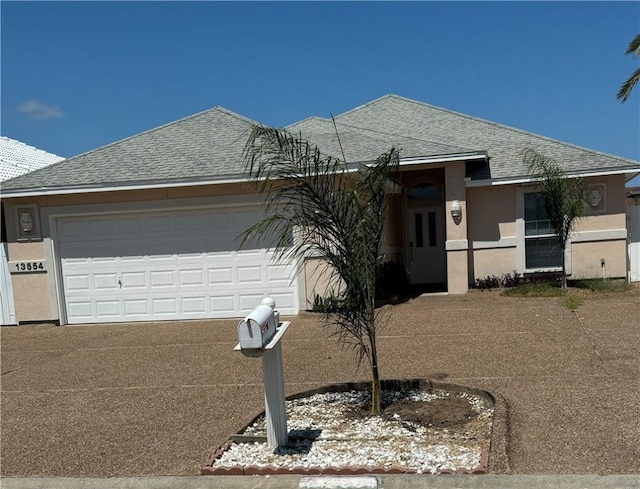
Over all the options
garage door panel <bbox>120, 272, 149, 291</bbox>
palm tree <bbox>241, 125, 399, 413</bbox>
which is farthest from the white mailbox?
garage door panel <bbox>120, 272, 149, 291</bbox>

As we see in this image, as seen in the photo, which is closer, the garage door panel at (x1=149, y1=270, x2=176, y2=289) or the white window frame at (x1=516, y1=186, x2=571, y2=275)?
the garage door panel at (x1=149, y1=270, x2=176, y2=289)

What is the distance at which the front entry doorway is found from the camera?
15.9 metres

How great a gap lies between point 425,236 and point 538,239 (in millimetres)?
3265

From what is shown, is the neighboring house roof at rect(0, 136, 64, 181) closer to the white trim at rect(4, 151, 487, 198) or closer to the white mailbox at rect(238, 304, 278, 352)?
the white trim at rect(4, 151, 487, 198)

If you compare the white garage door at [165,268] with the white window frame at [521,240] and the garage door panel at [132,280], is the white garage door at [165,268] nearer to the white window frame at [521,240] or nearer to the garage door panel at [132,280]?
the garage door panel at [132,280]

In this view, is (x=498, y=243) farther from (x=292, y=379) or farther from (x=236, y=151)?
(x=292, y=379)

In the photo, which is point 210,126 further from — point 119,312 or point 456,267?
point 456,267

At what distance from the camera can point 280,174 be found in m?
5.41

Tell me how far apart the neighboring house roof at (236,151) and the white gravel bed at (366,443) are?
258 inches

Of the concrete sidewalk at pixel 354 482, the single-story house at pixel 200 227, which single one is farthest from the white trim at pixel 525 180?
the concrete sidewalk at pixel 354 482

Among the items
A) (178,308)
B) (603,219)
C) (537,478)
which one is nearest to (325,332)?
(178,308)

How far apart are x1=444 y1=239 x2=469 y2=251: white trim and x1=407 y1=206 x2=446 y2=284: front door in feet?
8.60

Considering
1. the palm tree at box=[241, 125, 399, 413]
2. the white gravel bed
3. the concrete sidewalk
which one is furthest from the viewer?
the palm tree at box=[241, 125, 399, 413]

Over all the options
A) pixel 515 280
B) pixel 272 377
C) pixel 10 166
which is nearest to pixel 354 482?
pixel 272 377
